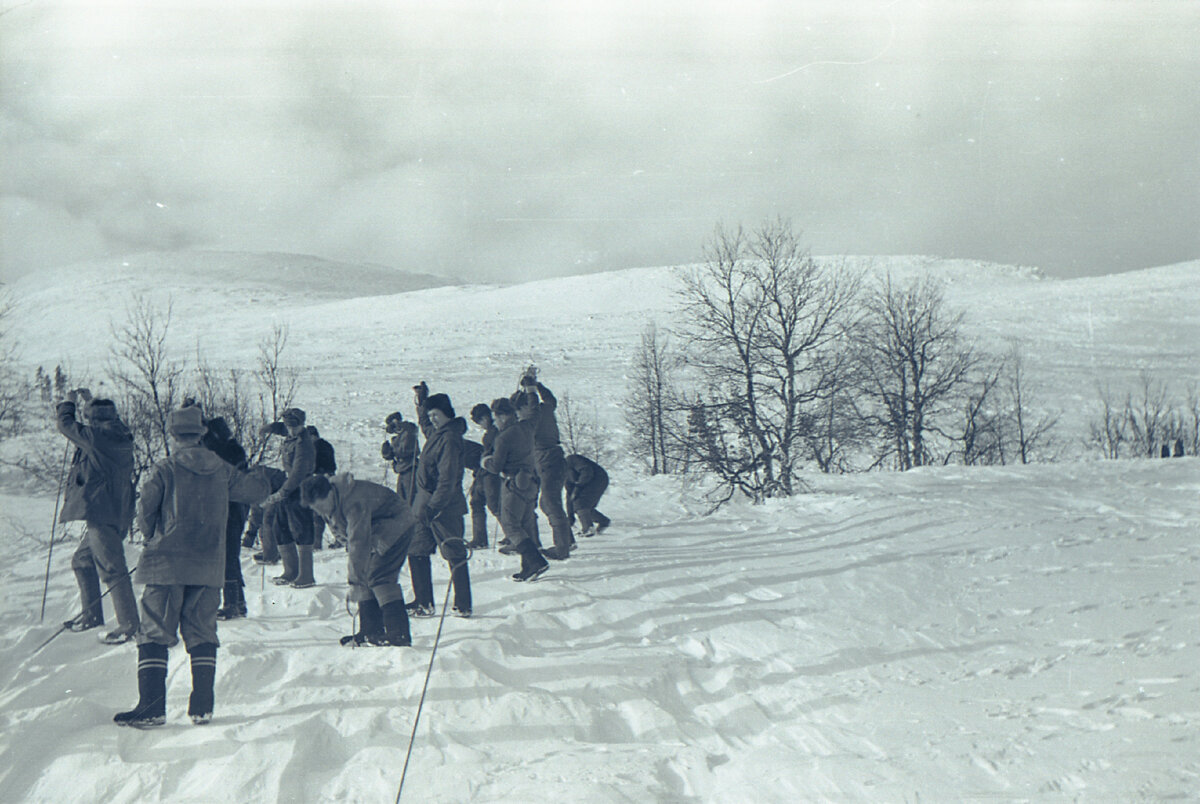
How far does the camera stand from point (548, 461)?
10102mm

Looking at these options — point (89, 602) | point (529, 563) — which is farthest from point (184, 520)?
point (529, 563)

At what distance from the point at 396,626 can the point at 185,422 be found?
78.5 inches

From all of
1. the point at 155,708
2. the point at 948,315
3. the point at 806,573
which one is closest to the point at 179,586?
the point at 155,708

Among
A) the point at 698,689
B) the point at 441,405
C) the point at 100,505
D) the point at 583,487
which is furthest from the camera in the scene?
the point at 583,487

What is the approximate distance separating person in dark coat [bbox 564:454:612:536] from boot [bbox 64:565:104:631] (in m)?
5.89

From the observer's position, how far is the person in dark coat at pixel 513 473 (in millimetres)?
8633

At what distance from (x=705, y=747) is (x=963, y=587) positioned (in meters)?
4.03

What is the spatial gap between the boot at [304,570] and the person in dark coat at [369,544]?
7.79ft

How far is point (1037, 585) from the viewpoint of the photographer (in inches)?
289

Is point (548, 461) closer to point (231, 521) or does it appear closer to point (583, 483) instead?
point (583, 483)

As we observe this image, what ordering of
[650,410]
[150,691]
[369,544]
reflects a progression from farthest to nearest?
[650,410]
[369,544]
[150,691]

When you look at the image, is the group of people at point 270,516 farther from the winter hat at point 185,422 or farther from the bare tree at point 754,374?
the bare tree at point 754,374

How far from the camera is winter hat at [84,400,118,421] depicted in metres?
6.44

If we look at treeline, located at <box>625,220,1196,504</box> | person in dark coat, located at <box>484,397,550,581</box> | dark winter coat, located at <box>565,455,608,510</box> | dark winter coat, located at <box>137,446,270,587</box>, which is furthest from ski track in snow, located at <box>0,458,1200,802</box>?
treeline, located at <box>625,220,1196,504</box>
